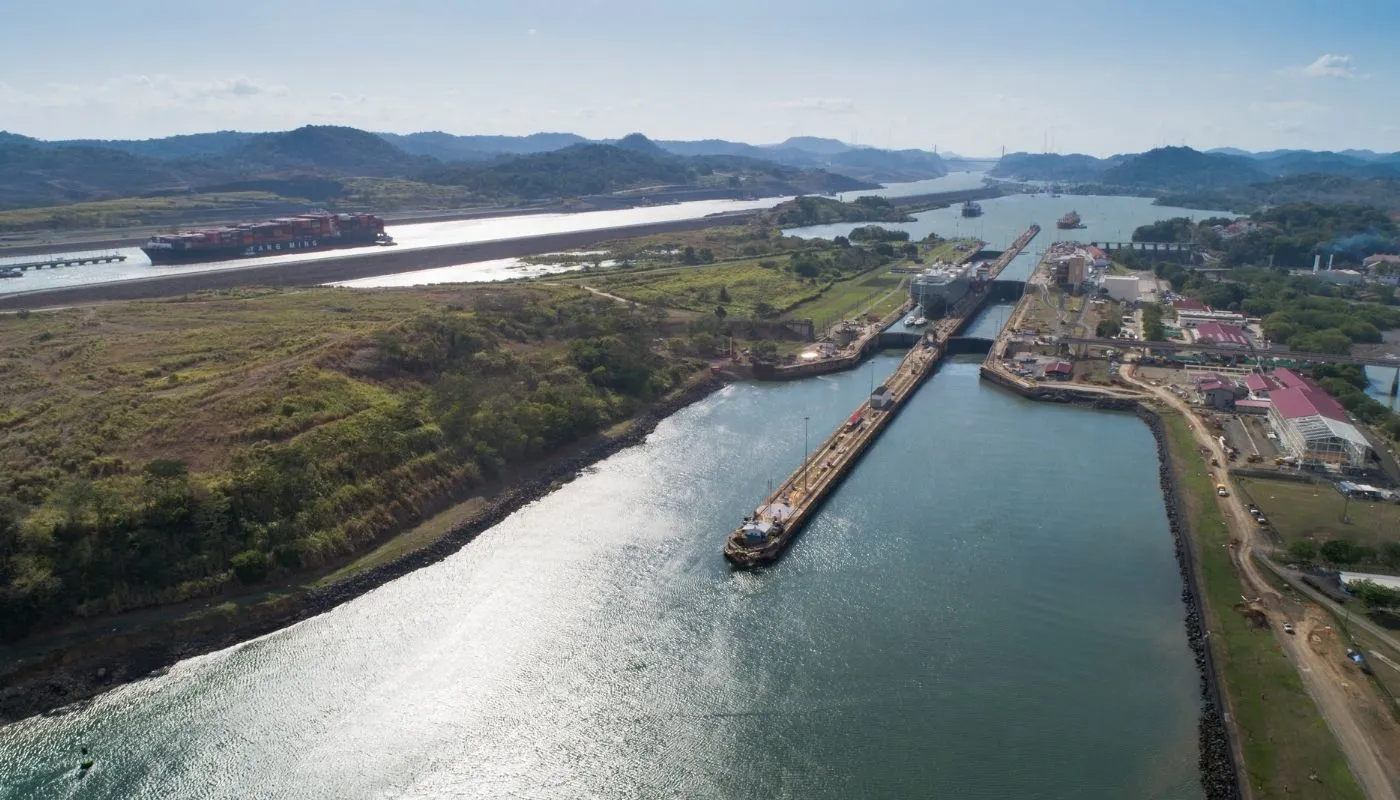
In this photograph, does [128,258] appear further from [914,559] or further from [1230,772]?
[1230,772]

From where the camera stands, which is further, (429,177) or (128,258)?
(429,177)

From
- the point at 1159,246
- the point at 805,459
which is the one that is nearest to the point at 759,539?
the point at 805,459

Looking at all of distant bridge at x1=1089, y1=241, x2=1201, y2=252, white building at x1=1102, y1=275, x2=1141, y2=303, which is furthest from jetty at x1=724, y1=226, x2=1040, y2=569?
distant bridge at x1=1089, y1=241, x2=1201, y2=252

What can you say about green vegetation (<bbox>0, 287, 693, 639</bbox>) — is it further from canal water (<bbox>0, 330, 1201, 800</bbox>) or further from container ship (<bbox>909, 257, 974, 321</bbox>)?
container ship (<bbox>909, 257, 974, 321</bbox>)

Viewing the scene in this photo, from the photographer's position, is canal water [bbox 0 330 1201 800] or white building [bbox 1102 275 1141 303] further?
white building [bbox 1102 275 1141 303]

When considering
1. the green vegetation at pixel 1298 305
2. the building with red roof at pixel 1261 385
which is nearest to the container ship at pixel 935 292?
the green vegetation at pixel 1298 305

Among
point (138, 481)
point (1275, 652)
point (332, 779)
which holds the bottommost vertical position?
point (332, 779)

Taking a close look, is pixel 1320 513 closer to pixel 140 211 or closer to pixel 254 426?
pixel 254 426

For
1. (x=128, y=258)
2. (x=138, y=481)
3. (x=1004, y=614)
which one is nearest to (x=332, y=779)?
(x=138, y=481)
